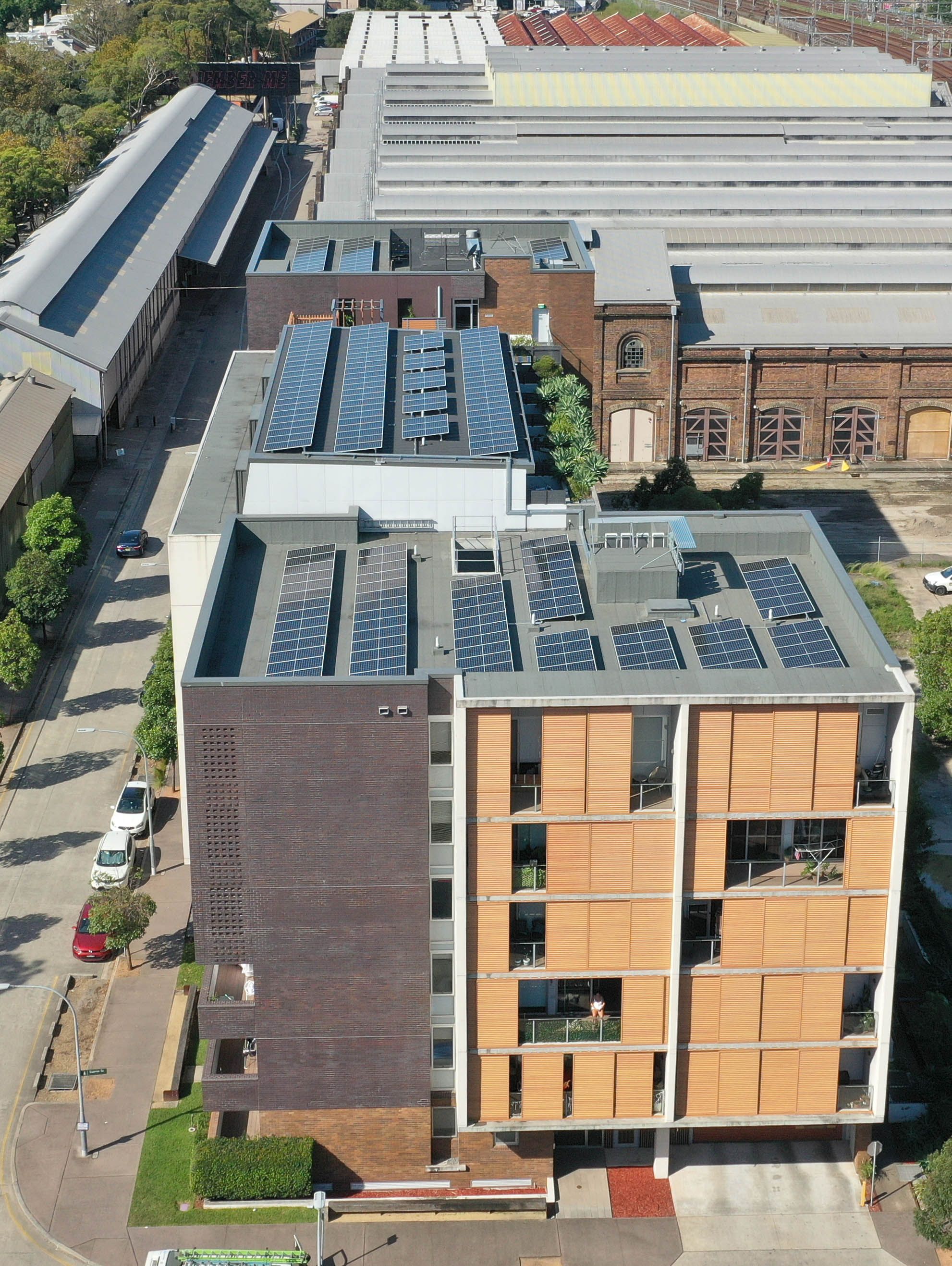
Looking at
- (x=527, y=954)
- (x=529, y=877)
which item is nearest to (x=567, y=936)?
(x=527, y=954)

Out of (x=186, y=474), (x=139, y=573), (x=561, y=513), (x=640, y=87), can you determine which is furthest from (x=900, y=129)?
(x=561, y=513)

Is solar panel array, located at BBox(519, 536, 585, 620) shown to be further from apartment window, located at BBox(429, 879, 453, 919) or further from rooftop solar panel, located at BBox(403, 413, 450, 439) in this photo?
apartment window, located at BBox(429, 879, 453, 919)

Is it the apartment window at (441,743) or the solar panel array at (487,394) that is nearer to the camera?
the apartment window at (441,743)

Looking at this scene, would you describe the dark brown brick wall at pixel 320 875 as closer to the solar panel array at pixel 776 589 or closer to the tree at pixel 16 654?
the solar panel array at pixel 776 589

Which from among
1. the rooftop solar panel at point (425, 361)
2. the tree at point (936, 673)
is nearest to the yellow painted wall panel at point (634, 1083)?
the tree at point (936, 673)

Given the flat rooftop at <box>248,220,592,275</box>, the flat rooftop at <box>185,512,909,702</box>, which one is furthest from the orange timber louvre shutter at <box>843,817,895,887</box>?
the flat rooftop at <box>248,220,592,275</box>

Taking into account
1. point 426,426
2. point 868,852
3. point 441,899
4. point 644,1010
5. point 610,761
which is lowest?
point 644,1010

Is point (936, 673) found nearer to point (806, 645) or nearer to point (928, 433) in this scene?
point (806, 645)
